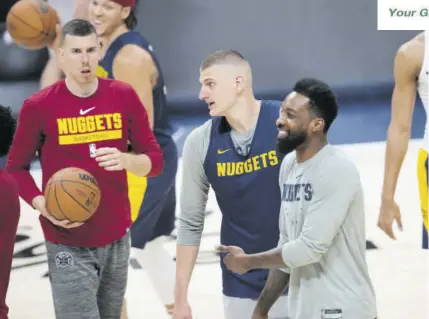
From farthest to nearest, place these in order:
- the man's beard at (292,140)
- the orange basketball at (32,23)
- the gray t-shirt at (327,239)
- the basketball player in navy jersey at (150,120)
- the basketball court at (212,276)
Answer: the orange basketball at (32,23)
the basketball court at (212,276)
the basketball player in navy jersey at (150,120)
the man's beard at (292,140)
the gray t-shirt at (327,239)

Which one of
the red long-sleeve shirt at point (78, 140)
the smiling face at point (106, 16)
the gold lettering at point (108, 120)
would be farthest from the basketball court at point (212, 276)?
the gold lettering at point (108, 120)

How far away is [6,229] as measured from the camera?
2.87m

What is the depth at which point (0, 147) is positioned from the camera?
3.16 metres

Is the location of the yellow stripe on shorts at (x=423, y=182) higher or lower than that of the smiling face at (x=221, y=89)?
lower

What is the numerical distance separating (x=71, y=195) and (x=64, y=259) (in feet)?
1.04

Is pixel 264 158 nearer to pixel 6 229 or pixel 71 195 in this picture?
pixel 71 195

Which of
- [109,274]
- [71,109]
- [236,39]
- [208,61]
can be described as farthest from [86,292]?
[236,39]

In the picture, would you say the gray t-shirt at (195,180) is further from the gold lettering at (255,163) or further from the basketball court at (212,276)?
the basketball court at (212,276)

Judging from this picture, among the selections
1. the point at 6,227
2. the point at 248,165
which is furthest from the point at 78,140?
the point at 6,227

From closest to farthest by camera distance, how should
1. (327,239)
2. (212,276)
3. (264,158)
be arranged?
(327,239) < (264,158) < (212,276)

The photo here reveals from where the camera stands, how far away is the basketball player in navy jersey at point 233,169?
3670mm

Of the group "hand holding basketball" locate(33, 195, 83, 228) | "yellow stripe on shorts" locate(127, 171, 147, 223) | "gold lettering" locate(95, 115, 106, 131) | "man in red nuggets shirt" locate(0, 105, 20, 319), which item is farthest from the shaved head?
"yellow stripe on shorts" locate(127, 171, 147, 223)

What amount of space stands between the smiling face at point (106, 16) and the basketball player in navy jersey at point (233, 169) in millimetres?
1744

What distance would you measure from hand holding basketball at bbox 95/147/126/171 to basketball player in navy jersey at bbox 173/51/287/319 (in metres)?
0.29
